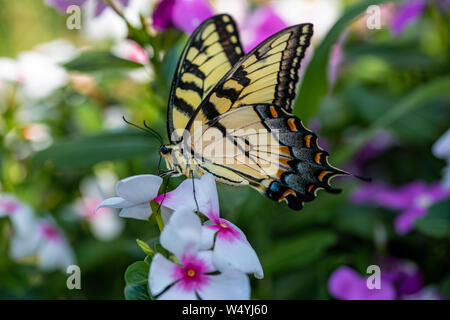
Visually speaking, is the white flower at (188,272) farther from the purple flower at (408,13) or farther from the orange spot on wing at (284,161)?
the purple flower at (408,13)

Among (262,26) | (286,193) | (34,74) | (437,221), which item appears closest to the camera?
(286,193)

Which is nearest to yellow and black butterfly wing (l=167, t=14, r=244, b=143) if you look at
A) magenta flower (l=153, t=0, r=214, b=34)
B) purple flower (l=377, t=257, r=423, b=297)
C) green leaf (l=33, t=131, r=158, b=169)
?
magenta flower (l=153, t=0, r=214, b=34)

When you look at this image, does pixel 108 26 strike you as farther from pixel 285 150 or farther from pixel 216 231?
pixel 216 231

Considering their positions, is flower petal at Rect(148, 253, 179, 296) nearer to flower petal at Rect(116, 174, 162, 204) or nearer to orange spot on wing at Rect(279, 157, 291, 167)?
flower petal at Rect(116, 174, 162, 204)

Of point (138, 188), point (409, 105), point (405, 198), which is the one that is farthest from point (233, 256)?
point (405, 198)

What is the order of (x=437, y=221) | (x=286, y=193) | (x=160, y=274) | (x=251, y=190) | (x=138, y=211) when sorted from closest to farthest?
(x=160, y=274) < (x=138, y=211) < (x=286, y=193) < (x=437, y=221) < (x=251, y=190)

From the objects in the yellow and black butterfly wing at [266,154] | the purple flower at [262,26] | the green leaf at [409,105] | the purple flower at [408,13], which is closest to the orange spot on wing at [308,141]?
the yellow and black butterfly wing at [266,154]
